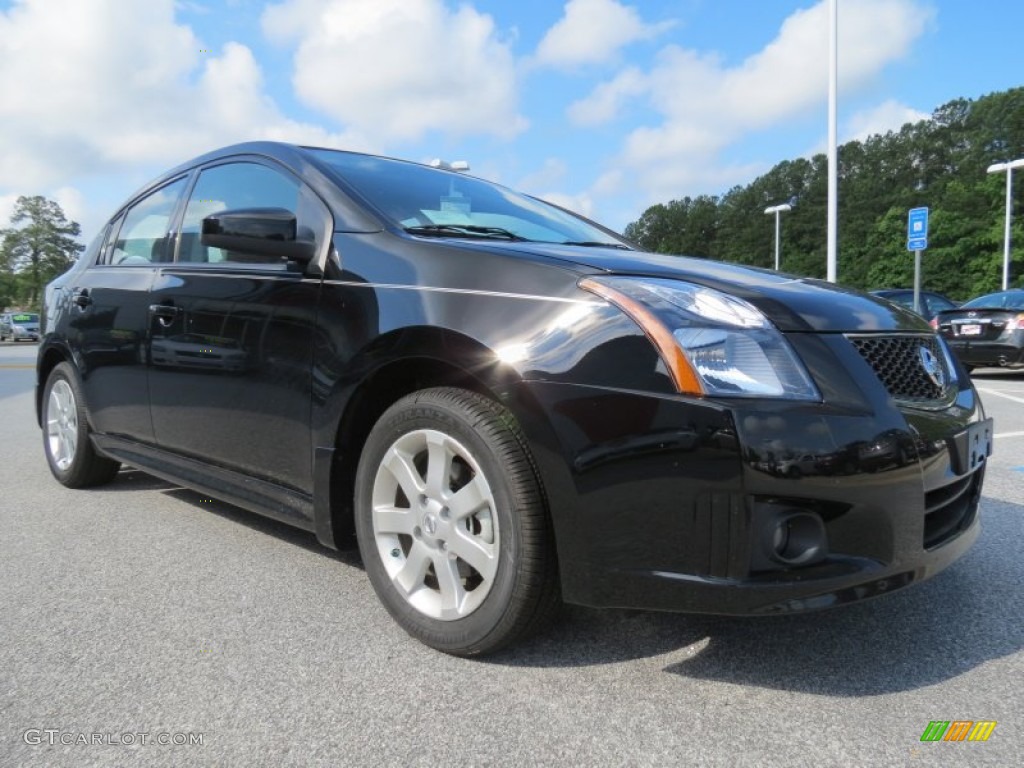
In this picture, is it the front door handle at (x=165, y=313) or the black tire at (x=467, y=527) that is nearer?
the black tire at (x=467, y=527)

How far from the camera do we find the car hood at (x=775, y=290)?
201 cm

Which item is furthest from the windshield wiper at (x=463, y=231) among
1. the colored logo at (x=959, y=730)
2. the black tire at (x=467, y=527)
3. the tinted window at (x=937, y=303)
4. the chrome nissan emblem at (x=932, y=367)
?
the tinted window at (x=937, y=303)

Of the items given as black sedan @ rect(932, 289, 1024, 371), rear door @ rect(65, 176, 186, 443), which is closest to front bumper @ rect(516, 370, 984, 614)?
rear door @ rect(65, 176, 186, 443)

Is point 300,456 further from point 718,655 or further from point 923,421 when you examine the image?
point 923,421

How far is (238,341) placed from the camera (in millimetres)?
2828

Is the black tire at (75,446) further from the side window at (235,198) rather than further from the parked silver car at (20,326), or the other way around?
the parked silver car at (20,326)

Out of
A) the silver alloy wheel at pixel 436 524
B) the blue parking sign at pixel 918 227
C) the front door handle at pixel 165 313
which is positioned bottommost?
the silver alloy wheel at pixel 436 524

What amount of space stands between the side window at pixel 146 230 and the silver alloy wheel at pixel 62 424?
0.81 meters

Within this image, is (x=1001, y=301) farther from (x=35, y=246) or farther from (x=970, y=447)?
(x=35, y=246)

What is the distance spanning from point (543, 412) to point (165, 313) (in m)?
2.00

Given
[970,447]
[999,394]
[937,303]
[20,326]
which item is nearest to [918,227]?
[937,303]

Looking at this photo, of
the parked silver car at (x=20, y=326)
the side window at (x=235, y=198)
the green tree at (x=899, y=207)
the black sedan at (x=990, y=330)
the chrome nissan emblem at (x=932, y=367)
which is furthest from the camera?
the green tree at (x=899, y=207)

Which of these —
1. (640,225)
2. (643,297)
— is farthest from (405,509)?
(640,225)

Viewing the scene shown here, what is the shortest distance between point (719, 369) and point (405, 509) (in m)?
1.03
